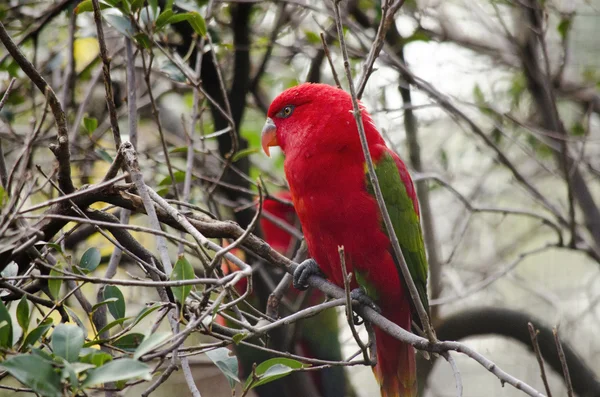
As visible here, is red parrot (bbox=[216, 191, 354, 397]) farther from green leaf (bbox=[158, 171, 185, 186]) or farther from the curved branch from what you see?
green leaf (bbox=[158, 171, 185, 186])

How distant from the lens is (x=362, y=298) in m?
2.29

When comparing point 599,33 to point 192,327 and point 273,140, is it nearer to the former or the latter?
point 273,140

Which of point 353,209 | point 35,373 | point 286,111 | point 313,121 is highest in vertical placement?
point 286,111

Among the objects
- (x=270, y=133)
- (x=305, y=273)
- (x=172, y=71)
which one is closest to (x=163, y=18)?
(x=172, y=71)

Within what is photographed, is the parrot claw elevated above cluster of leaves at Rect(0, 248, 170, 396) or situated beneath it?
elevated above

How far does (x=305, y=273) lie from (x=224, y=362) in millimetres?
893

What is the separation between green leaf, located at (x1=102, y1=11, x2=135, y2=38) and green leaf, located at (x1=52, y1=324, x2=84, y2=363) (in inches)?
48.9

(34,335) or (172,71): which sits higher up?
(172,71)

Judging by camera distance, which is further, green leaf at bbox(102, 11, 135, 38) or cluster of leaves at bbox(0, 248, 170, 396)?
green leaf at bbox(102, 11, 135, 38)

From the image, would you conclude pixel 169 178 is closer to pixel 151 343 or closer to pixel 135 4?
pixel 135 4

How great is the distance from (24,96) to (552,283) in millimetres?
5316

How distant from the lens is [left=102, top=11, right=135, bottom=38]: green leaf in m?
2.16

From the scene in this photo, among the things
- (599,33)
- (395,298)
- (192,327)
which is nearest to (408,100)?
(395,298)

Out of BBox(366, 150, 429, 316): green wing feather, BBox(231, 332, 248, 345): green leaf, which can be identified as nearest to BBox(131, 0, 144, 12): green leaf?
BBox(366, 150, 429, 316): green wing feather
